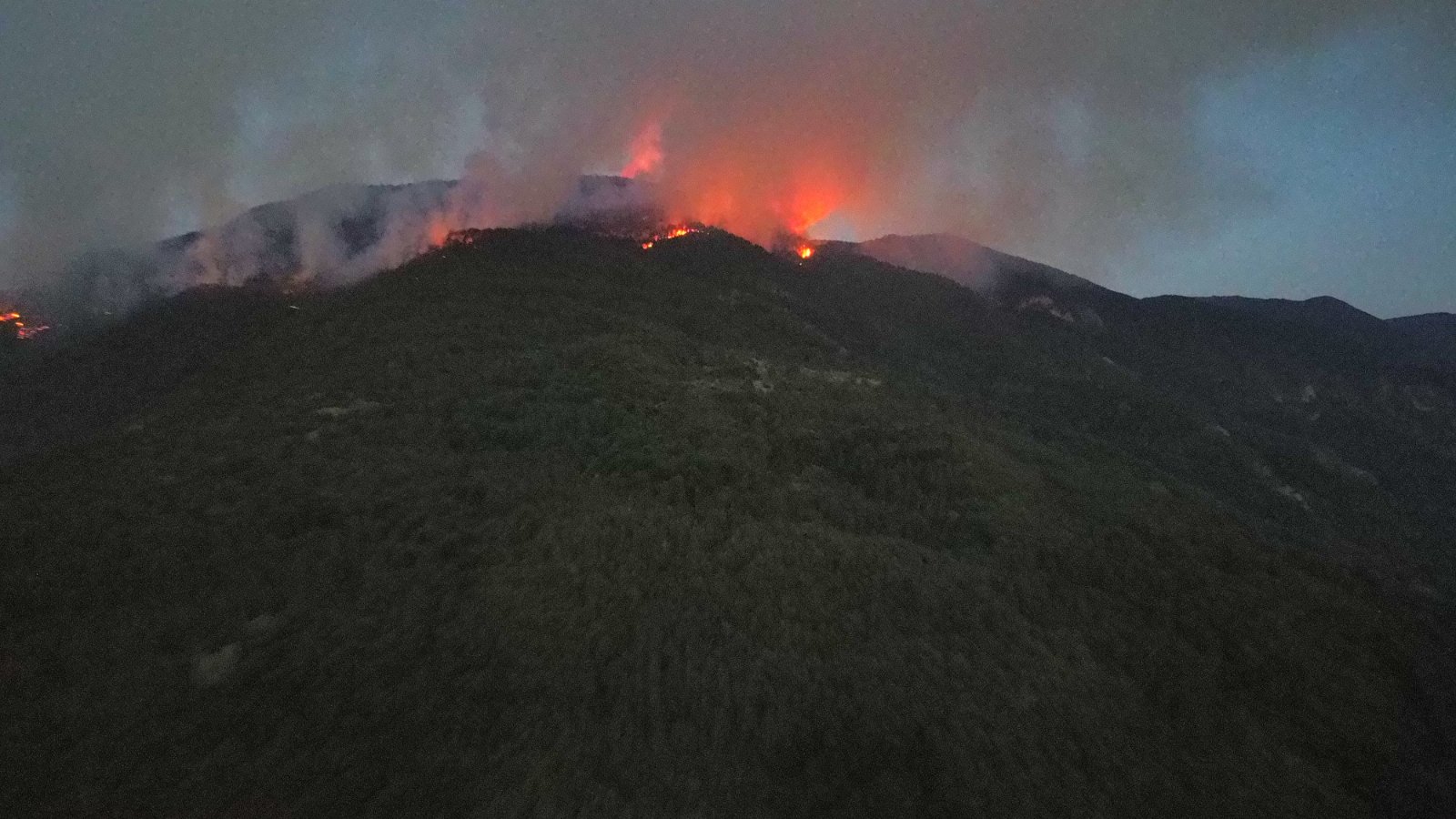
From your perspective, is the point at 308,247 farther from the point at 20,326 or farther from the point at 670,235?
the point at 670,235

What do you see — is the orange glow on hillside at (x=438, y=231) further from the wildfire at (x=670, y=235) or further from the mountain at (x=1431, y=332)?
the mountain at (x=1431, y=332)

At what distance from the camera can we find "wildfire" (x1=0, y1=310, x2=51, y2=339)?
229 feet

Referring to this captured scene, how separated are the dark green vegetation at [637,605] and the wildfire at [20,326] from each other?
81.5 ft

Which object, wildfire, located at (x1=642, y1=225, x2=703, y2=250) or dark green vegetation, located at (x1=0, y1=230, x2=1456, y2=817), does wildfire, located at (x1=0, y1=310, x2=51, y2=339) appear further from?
wildfire, located at (x1=642, y1=225, x2=703, y2=250)

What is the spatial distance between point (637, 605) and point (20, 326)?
276ft

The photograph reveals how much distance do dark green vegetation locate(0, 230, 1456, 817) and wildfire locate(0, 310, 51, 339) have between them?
24.9m

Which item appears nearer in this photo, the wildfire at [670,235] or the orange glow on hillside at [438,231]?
the orange glow on hillside at [438,231]

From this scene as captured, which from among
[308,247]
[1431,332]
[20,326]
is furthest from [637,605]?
[1431,332]

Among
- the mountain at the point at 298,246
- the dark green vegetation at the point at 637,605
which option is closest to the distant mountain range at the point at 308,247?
the mountain at the point at 298,246

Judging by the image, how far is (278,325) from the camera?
53406mm

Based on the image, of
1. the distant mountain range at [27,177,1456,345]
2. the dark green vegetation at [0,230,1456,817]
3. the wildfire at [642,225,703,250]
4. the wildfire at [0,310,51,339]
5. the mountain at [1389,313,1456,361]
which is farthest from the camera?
the mountain at [1389,313,1456,361]

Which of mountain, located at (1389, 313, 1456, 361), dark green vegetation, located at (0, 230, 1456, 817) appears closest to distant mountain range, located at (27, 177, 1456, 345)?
dark green vegetation, located at (0, 230, 1456, 817)

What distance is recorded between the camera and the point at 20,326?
71.6 metres

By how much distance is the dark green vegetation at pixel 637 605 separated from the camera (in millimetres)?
16594
